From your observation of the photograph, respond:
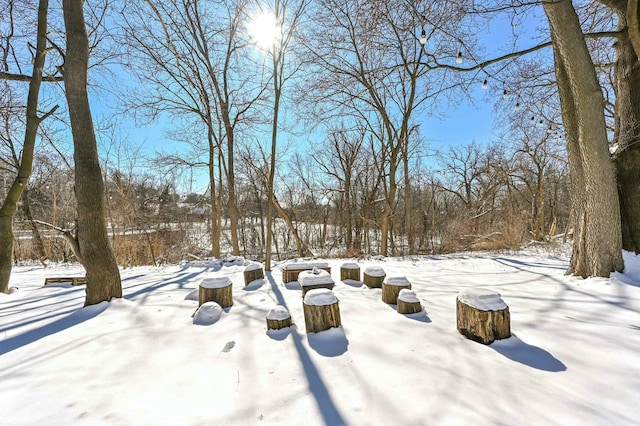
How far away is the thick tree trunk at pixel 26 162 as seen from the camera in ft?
13.5

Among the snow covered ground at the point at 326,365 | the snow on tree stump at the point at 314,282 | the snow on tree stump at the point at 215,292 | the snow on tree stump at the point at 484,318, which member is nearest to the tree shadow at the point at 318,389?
the snow covered ground at the point at 326,365

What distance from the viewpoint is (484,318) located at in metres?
2.16

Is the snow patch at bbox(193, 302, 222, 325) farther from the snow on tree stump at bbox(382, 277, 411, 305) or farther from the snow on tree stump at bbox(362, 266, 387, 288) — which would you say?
the snow on tree stump at bbox(362, 266, 387, 288)

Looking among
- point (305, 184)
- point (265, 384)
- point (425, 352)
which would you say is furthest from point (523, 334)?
point (305, 184)

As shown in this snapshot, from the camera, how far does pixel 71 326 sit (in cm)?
252

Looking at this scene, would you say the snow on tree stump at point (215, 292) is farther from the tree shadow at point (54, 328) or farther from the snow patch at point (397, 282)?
the snow patch at point (397, 282)

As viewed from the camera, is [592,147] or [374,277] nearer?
[592,147]

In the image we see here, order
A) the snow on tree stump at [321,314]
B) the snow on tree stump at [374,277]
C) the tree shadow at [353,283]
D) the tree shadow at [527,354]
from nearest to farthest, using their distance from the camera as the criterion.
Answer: the tree shadow at [527,354]
the snow on tree stump at [321,314]
the snow on tree stump at [374,277]
the tree shadow at [353,283]

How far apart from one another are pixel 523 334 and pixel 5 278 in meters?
7.11

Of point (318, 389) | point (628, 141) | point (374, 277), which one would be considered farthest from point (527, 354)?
point (628, 141)

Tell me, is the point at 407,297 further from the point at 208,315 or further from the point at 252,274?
the point at 252,274

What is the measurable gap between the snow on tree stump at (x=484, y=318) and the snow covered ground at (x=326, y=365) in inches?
2.8

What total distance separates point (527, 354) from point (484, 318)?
0.35 metres

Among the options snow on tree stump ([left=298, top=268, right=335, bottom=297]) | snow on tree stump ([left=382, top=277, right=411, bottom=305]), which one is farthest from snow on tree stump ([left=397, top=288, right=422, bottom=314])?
snow on tree stump ([left=298, top=268, right=335, bottom=297])
